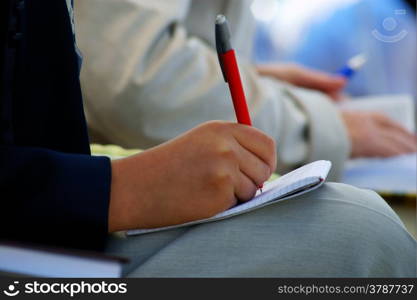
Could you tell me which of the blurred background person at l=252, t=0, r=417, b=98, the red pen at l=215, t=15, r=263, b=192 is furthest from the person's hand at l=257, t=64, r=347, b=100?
the red pen at l=215, t=15, r=263, b=192

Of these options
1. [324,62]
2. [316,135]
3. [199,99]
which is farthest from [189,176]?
[324,62]

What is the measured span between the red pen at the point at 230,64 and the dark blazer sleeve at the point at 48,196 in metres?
0.13

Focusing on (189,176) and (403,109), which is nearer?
(189,176)

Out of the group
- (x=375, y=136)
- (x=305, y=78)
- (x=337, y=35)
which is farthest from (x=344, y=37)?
(x=375, y=136)

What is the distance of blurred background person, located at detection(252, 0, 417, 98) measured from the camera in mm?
A: 1848

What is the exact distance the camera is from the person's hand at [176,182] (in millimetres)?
495

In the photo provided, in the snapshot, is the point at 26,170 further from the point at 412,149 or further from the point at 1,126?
the point at 412,149

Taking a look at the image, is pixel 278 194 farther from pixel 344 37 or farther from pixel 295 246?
pixel 344 37

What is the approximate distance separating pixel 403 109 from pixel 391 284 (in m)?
1.07

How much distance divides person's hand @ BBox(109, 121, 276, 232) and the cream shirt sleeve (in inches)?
22.0

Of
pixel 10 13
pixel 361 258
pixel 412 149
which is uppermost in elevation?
pixel 10 13

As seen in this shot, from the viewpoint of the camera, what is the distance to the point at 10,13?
494 mm

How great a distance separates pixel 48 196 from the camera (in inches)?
18.8

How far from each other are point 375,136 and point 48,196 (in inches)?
35.5
